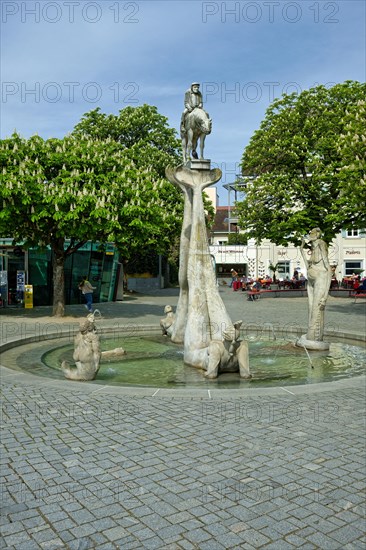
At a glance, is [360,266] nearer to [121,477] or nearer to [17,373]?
[17,373]

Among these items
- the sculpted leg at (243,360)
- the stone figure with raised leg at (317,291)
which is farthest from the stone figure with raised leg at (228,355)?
the stone figure with raised leg at (317,291)

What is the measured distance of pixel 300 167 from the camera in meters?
30.1

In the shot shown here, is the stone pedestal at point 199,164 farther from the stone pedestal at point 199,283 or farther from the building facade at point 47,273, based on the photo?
the building facade at point 47,273

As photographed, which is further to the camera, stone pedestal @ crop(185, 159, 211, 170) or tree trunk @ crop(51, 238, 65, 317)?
tree trunk @ crop(51, 238, 65, 317)

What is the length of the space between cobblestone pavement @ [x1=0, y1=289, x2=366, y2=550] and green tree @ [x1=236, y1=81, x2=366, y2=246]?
2222 cm

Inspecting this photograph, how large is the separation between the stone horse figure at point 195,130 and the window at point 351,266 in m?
40.6

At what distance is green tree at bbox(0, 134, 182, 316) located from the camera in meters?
17.7

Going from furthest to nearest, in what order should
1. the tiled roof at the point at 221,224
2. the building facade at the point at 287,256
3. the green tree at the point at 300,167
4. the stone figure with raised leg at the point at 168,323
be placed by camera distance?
the tiled roof at the point at 221,224 → the building facade at the point at 287,256 → the green tree at the point at 300,167 → the stone figure with raised leg at the point at 168,323

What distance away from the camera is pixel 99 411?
278 inches

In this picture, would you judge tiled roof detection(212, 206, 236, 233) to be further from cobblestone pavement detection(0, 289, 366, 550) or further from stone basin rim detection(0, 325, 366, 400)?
cobblestone pavement detection(0, 289, 366, 550)

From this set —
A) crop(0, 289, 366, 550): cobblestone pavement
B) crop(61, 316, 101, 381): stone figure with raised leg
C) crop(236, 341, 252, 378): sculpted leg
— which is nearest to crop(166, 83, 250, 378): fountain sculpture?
crop(236, 341, 252, 378): sculpted leg

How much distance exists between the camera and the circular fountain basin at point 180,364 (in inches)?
365

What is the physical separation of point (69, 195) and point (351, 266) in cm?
3874

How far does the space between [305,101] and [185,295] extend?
21.8 meters
